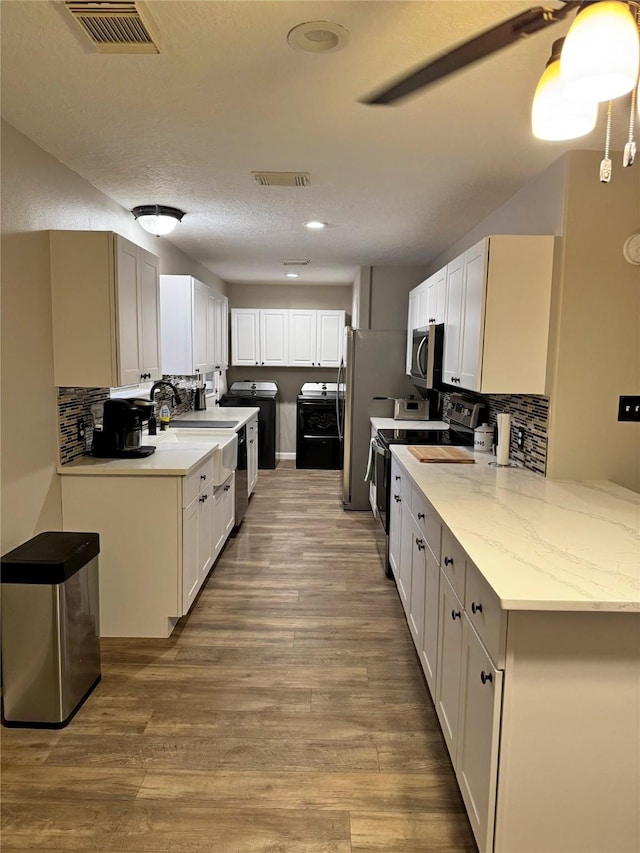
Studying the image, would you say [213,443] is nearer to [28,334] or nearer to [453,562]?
[28,334]

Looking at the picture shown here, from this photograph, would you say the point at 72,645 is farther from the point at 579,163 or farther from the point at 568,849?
the point at 579,163

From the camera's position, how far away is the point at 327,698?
2.47 meters

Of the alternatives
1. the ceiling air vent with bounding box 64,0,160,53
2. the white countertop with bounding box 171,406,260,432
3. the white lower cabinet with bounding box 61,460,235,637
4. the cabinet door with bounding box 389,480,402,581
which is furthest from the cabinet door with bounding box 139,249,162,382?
the cabinet door with bounding box 389,480,402,581

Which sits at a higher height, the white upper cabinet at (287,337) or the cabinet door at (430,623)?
the white upper cabinet at (287,337)

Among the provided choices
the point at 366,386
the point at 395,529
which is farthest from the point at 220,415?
the point at 395,529

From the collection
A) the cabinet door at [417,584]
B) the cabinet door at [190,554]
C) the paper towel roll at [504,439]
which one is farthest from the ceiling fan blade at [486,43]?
the cabinet door at [190,554]

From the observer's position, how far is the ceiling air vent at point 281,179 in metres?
2.90

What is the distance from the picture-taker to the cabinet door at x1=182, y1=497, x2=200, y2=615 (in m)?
2.95

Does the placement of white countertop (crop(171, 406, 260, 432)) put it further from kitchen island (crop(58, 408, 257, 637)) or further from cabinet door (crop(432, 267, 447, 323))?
cabinet door (crop(432, 267, 447, 323))

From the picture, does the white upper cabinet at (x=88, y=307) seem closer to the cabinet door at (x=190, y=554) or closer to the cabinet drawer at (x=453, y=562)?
the cabinet door at (x=190, y=554)

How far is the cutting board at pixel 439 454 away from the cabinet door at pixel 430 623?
Result: 83cm

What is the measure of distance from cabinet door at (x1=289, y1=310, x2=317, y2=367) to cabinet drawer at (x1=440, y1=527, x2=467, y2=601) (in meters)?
5.65

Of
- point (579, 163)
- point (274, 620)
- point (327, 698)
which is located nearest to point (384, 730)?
point (327, 698)

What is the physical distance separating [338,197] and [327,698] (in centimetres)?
268
